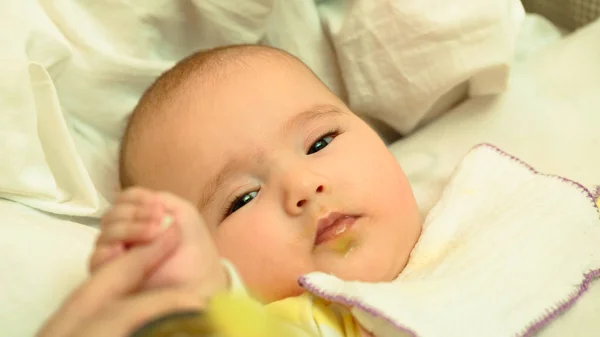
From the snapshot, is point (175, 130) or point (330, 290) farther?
point (175, 130)

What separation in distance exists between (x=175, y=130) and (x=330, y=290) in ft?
0.96

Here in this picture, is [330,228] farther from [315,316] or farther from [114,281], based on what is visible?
[114,281]

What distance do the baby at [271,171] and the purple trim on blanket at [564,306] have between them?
17 cm

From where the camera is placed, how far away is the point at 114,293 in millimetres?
459

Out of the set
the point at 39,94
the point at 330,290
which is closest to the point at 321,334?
the point at 330,290

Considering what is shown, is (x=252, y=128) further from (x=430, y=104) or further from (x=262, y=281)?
(x=430, y=104)

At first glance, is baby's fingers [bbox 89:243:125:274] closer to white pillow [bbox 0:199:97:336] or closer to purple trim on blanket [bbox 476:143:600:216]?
white pillow [bbox 0:199:97:336]

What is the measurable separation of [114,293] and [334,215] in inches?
12.3

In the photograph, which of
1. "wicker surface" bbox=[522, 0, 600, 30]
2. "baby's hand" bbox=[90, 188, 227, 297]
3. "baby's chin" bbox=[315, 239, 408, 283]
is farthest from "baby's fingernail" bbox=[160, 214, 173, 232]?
"wicker surface" bbox=[522, 0, 600, 30]

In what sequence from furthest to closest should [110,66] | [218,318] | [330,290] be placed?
[110,66] → [330,290] → [218,318]

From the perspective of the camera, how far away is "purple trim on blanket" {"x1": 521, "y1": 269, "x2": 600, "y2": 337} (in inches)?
27.2

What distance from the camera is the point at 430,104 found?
104 cm

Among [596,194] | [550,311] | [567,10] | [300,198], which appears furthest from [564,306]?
[567,10]

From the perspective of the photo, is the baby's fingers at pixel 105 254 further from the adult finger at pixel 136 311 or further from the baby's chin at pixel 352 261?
the baby's chin at pixel 352 261
